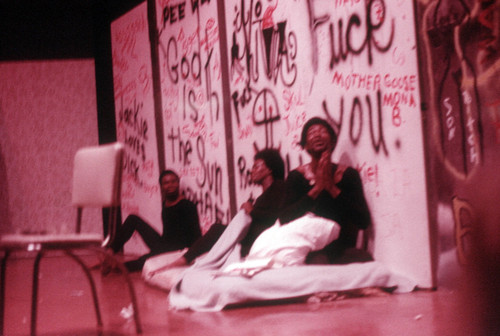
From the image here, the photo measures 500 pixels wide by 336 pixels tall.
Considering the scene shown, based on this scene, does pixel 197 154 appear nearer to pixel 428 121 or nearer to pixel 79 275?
pixel 79 275

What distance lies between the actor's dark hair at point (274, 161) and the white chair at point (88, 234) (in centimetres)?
208

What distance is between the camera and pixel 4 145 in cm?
1008

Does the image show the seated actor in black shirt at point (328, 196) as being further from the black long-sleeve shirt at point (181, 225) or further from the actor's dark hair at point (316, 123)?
the black long-sleeve shirt at point (181, 225)

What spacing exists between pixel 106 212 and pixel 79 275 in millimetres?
3382

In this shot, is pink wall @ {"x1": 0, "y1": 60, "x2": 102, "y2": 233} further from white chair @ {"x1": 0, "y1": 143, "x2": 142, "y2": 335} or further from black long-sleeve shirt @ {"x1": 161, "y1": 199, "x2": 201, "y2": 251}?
white chair @ {"x1": 0, "y1": 143, "x2": 142, "y2": 335}

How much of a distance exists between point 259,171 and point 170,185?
171 cm

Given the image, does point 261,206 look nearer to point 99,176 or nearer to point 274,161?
point 274,161

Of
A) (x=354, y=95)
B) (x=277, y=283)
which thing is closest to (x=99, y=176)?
(x=277, y=283)

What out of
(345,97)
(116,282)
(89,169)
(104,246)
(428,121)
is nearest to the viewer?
(104,246)

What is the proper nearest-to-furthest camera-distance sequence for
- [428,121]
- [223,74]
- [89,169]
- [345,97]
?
[89,169] → [428,121] → [345,97] → [223,74]

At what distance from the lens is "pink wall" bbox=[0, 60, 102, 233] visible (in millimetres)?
10094

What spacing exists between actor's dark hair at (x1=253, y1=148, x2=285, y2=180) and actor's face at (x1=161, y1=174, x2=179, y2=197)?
5.07 ft

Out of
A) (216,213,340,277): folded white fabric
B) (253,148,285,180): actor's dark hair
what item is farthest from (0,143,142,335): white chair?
(253,148,285,180): actor's dark hair

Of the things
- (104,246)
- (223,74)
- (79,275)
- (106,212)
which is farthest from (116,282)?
(106,212)
